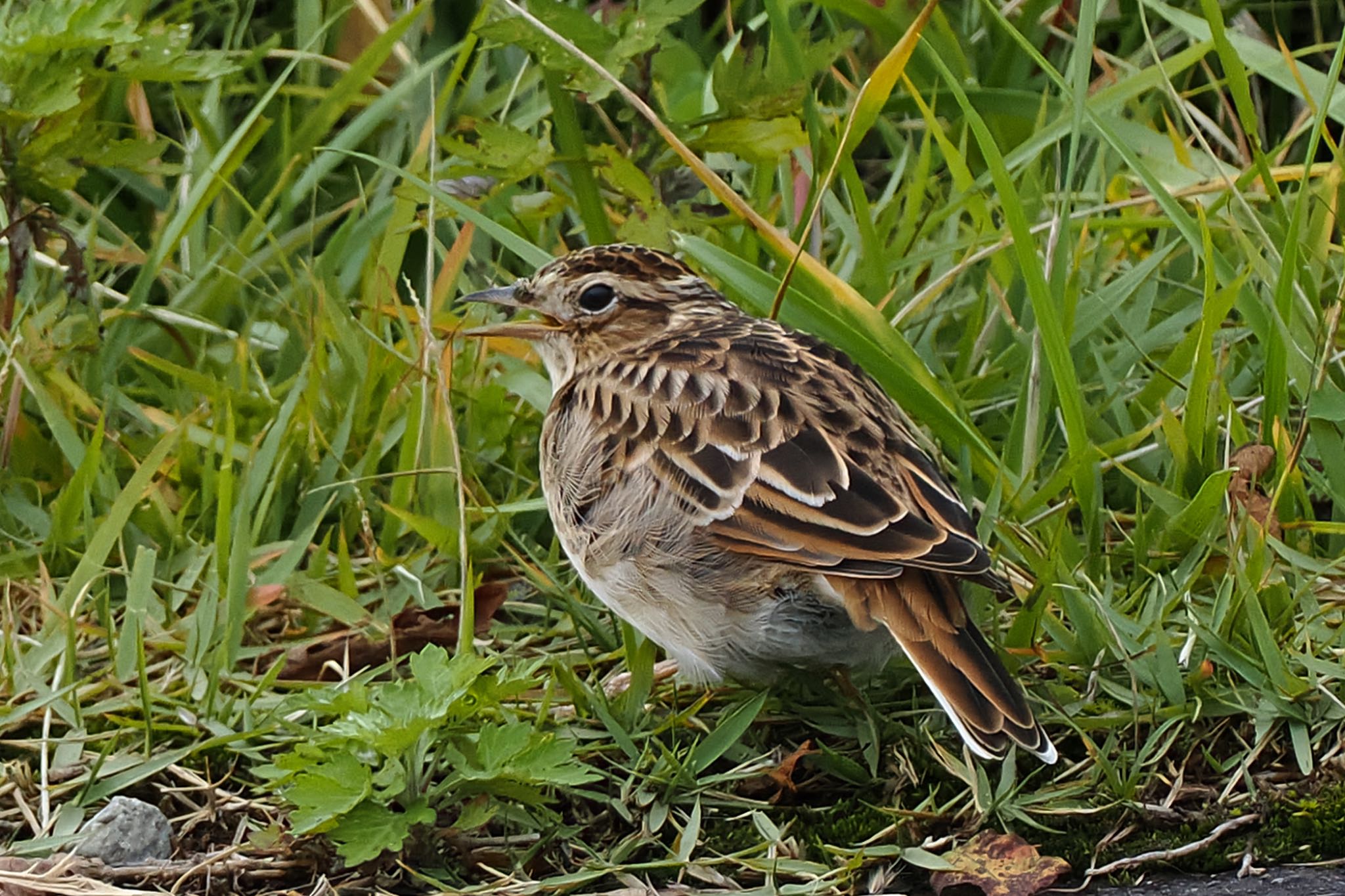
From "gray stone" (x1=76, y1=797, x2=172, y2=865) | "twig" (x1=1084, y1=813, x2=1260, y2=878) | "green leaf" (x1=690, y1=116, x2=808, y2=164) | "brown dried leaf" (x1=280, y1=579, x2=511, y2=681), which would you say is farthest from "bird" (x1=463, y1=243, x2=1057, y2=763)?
"gray stone" (x1=76, y1=797, x2=172, y2=865)

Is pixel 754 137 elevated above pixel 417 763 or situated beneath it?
elevated above

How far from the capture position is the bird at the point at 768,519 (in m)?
3.79

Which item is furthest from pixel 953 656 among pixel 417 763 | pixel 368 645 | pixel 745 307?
pixel 745 307

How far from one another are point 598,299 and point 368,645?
1107mm

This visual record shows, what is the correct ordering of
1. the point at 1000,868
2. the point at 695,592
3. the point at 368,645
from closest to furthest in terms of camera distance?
the point at 1000,868 → the point at 695,592 → the point at 368,645

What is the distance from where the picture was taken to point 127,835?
12.4ft

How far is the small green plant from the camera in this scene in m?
3.57

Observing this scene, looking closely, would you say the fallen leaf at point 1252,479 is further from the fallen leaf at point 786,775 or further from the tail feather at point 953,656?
the fallen leaf at point 786,775

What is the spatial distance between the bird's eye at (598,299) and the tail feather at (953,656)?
130cm

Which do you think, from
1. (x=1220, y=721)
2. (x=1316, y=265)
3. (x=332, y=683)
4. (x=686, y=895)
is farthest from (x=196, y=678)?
(x=1316, y=265)

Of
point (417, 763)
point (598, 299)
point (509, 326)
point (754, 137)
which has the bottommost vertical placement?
point (417, 763)

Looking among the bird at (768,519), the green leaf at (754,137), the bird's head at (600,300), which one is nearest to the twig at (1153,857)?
the bird at (768,519)

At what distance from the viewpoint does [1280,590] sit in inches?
161

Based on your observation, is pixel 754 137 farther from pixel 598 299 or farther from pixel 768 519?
pixel 768 519
